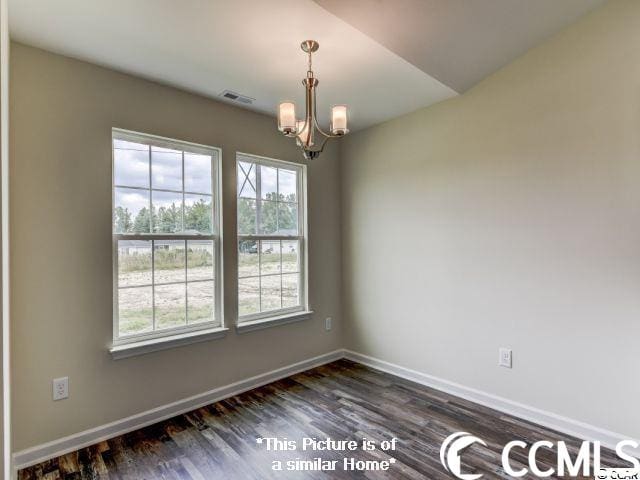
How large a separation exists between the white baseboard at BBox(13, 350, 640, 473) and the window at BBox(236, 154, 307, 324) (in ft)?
1.82

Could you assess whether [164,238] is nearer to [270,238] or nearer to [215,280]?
[215,280]

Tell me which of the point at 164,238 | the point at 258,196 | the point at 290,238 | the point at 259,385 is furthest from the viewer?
the point at 290,238

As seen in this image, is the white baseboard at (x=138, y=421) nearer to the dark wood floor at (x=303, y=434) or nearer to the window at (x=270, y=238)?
the dark wood floor at (x=303, y=434)

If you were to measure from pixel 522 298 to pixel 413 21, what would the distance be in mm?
1996

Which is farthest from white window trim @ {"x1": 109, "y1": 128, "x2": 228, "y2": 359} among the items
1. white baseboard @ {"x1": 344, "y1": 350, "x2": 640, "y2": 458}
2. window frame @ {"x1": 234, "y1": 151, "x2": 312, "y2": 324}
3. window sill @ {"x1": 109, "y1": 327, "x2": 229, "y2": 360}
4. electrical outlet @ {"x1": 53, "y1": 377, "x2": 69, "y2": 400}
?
white baseboard @ {"x1": 344, "y1": 350, "x2": 640, "y2": 458}

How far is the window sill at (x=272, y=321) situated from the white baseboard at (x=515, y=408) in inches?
33.6

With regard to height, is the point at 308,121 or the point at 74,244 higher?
the point at 308,121

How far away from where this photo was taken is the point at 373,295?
359 cm

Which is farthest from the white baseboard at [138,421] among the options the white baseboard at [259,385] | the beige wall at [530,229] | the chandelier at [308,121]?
the chandelier at [308,121]

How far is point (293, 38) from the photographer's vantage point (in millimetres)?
2119

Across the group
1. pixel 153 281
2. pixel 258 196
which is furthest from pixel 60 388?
pixel 258 196

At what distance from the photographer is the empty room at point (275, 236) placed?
6.70 ft

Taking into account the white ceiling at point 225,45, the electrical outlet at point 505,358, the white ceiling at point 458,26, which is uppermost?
the white ceiling at point 458,26

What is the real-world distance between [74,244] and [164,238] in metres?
0.57
